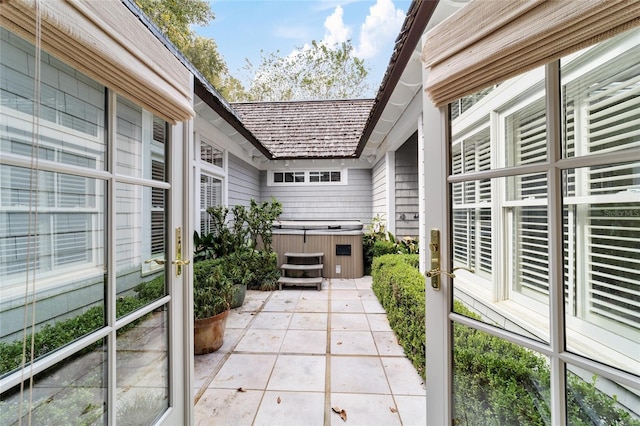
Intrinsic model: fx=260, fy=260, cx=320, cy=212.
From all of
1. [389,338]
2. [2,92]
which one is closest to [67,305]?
[2,92]

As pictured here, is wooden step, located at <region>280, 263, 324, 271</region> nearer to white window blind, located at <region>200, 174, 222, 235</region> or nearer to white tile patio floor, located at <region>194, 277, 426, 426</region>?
white tile patio floor, located at <region>194, 277, 426, 426</region>

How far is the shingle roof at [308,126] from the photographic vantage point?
6.44m

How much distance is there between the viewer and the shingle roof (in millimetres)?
6441

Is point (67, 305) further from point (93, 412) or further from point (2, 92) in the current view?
point (2, 92)

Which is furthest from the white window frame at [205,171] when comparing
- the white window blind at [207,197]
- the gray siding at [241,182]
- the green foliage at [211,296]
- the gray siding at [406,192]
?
the gray siding at [406,192]

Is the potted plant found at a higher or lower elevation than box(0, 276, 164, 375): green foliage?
lower

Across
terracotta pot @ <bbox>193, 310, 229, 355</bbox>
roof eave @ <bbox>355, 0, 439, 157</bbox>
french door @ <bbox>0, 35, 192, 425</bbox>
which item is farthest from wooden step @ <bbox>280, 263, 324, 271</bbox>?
french door @ <bbox>0, 35, 192, 425</bbox>

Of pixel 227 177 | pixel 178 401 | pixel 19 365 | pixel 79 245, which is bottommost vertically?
pixel 178 401

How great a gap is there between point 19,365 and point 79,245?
0.41 metres

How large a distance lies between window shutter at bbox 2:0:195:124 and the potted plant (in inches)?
75.9

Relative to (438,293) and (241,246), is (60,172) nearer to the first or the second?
(438,293)

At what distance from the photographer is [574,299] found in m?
0.93

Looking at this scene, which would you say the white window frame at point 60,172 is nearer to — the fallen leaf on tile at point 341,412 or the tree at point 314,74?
the fallen leaf on tile at point 341,412

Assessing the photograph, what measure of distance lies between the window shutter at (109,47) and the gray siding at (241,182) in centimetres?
384
